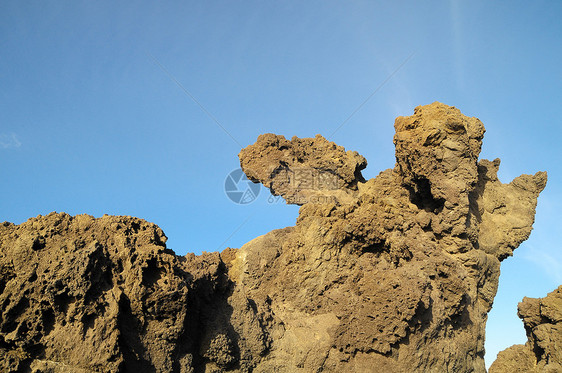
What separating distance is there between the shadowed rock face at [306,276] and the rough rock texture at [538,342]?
1244mm

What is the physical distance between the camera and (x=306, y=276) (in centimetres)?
898

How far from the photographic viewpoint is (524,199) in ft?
39.1

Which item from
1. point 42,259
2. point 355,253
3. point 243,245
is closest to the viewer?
point 42,259

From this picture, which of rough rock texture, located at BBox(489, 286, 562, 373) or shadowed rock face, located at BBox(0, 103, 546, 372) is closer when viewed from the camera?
shadowed rock face, located at BBox(0, 103, 546, 372)

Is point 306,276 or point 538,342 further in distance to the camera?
point 538,342

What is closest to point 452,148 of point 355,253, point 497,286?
point 355,253

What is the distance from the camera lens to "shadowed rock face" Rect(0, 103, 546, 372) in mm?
5852

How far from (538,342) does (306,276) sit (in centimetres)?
624

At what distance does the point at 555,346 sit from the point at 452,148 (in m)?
5.17

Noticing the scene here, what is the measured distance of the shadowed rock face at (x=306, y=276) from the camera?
5.85 metres

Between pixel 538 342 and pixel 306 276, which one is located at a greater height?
pixel 306 276

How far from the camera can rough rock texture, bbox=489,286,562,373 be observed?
10266 millimetres

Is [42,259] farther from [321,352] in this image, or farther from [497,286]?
[497,286]

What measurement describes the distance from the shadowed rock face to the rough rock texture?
4.08 ft
